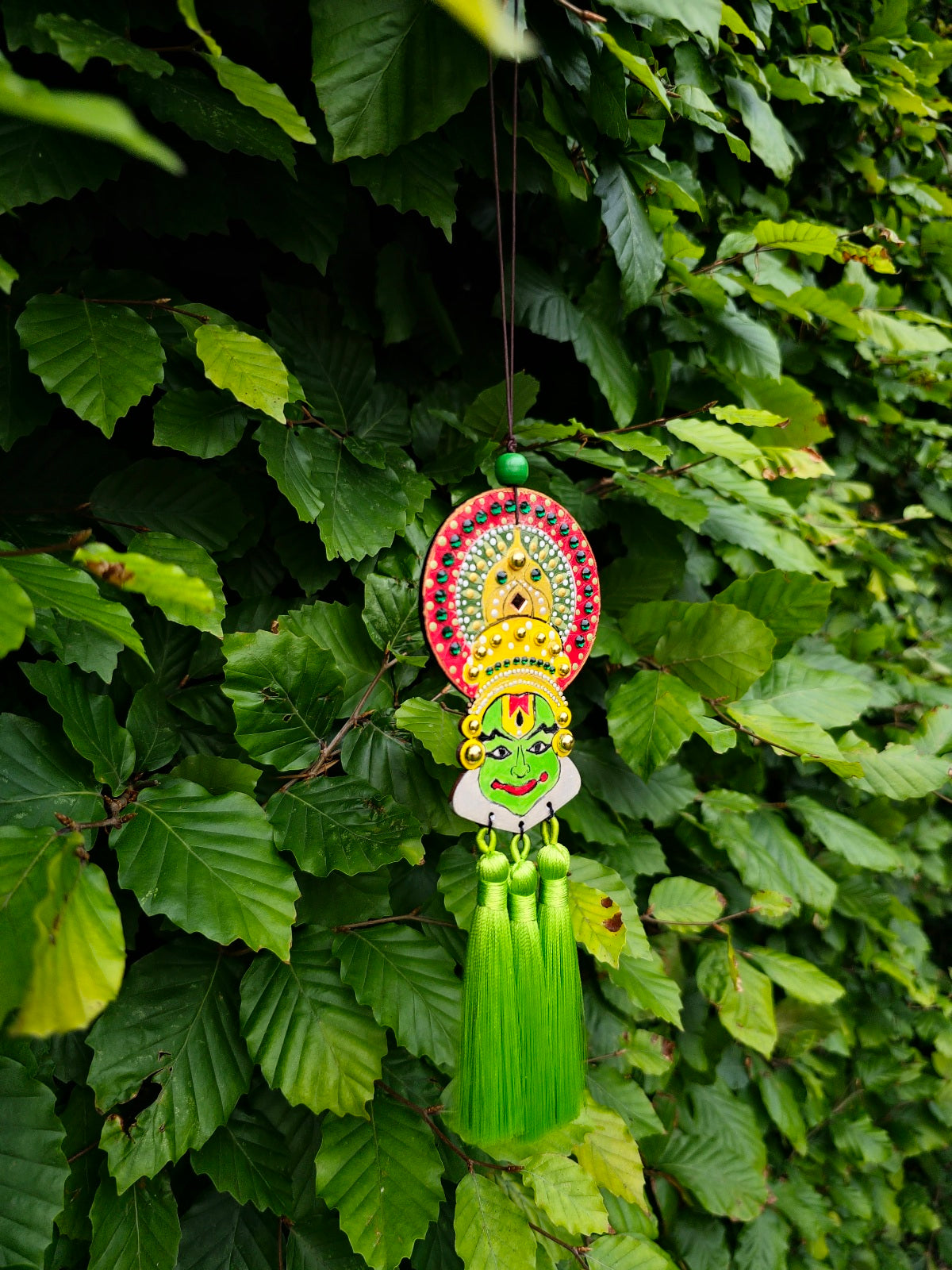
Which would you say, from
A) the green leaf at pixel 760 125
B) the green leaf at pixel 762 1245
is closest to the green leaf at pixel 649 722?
the green leaf at pixel 760 125

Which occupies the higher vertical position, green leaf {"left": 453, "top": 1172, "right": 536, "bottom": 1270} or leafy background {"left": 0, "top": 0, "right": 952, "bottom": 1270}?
leafy background {"left": 0, "top": 0, "right": 952, "bottom": 1270}

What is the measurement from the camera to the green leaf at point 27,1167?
52 cm

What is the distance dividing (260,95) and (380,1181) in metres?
0.81

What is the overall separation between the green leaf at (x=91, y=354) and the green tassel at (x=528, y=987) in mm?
441

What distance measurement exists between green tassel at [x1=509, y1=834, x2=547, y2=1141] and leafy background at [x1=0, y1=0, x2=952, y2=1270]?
0.36ft

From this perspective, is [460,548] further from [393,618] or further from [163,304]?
[163,304]

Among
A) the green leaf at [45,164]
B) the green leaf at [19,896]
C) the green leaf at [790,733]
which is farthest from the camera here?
the green leaf at [790,733]

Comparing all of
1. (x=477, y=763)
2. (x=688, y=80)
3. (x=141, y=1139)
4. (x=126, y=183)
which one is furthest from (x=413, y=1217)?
(x=688, y=80)

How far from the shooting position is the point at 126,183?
2.27ft

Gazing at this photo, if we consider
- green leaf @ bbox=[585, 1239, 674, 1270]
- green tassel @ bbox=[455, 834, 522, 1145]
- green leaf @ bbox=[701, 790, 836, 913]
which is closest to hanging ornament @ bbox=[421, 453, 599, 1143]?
green tassel @ bbox=[455, 834, 522, 1145]

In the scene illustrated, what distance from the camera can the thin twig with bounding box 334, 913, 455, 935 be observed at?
27.7 inches

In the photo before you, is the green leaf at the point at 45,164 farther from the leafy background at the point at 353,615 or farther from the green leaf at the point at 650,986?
the green leaf at the point at 650,986

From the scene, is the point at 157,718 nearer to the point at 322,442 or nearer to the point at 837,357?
the point at 322,442

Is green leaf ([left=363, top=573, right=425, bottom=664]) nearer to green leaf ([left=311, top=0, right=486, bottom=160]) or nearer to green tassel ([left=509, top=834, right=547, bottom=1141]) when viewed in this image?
green tassel ([left=509, top=834, right=547, bottom=1141])
